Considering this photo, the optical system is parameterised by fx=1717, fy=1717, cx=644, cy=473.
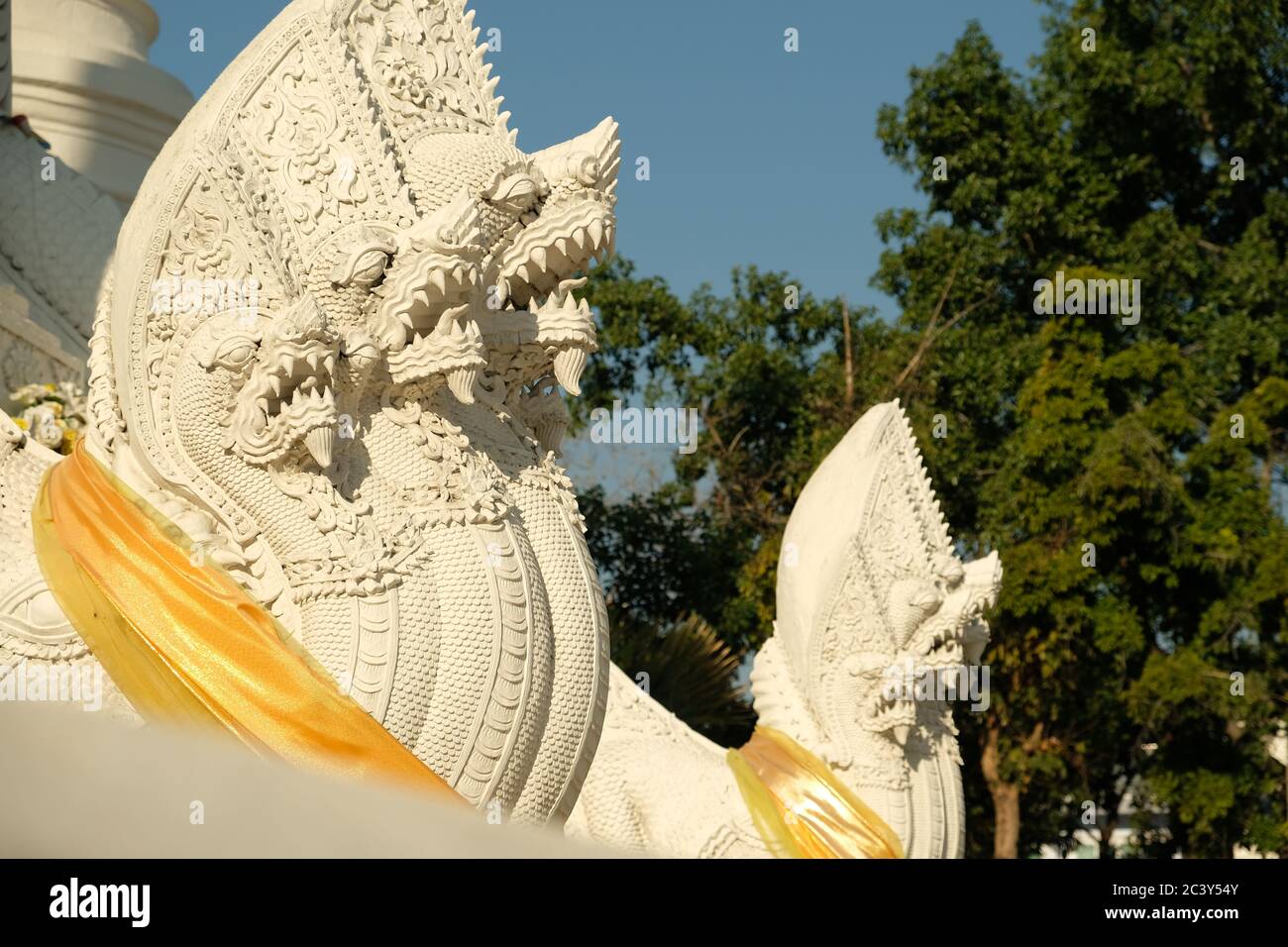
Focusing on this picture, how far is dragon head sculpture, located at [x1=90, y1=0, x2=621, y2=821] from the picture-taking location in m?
3.78

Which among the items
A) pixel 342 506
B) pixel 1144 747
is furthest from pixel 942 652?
pixel 1144 747

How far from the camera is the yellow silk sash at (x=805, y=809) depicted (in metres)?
7.15

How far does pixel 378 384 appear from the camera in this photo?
399 cm

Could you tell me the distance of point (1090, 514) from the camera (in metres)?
12.6

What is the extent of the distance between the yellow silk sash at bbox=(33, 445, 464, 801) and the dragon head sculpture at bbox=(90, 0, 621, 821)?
0.43 ft

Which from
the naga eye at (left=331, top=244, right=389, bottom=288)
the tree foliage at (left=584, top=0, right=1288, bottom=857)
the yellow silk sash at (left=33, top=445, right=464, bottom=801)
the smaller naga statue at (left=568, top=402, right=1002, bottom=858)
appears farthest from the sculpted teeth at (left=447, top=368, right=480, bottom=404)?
the tree foliage at (left=584, top=0, right=1288, bottom=857)
